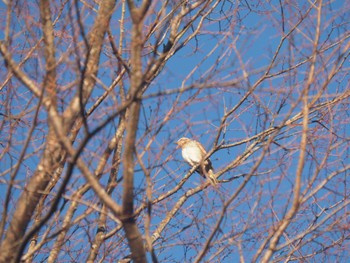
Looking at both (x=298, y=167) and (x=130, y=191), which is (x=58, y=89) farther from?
(x=298, y=167)

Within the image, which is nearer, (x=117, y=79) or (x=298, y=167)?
(x=298, y=167)

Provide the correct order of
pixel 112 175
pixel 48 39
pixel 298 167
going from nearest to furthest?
pixel 298 167 < pixel 48 39 < pixel 112 175

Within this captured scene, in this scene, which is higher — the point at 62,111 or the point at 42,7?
the point at 42,7

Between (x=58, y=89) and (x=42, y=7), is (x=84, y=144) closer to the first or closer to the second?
(x=58, y=89)

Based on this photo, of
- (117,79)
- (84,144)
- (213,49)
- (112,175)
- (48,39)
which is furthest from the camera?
(112,175)

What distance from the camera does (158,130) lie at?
311cm

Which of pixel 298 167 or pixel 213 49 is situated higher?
pixel 213 49

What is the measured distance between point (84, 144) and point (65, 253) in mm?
2364

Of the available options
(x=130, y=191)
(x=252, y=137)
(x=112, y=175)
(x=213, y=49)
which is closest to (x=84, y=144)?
(x=130, y=191)

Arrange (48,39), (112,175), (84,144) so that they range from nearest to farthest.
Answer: (84,144) → (48,39) → (112,175)

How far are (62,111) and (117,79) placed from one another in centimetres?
129

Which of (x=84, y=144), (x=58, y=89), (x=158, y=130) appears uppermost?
(x=58, y=89)

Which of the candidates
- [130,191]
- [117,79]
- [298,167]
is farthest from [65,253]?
[298,167]

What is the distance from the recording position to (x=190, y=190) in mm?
4957
